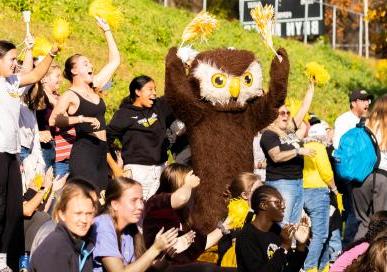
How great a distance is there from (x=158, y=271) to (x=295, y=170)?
3529 mm

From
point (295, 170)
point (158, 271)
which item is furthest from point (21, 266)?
point (295, 170)

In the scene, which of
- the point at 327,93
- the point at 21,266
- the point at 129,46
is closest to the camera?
the point at 21,266

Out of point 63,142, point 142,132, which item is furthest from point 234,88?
point 63,142

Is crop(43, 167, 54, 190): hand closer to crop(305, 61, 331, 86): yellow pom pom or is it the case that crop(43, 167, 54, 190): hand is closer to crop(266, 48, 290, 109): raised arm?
crop(266, 48, 290, 109): raised arm

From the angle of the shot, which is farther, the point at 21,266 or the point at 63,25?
the point at 63,25

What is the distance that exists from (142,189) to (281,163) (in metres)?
2.54

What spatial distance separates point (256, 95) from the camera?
973 centimetres

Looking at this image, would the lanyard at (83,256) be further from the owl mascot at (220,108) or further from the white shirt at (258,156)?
the white shirt at (258,156)

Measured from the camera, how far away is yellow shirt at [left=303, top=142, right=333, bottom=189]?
10.5 meters

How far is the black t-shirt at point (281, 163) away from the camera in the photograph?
9922mm

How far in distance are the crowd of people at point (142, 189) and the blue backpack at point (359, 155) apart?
6cm

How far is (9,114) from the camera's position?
7590mm

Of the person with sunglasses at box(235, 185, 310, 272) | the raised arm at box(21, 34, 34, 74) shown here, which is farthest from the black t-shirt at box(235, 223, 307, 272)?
the raised arm at box(21, 34, 34, 74)

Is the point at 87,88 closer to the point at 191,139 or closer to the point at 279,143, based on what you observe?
the point at 191,139
